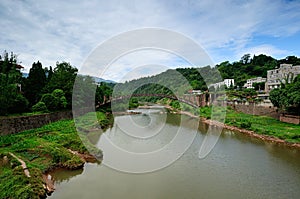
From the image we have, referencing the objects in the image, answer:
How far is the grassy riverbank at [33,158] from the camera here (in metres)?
4.97

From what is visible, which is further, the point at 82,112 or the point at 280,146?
the point at 82,112

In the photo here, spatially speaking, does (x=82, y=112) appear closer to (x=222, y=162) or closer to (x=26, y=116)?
(x=26, y=116)

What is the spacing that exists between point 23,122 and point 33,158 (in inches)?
163

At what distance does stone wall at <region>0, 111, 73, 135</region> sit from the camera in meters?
9.47

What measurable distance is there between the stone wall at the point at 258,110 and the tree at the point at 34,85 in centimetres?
1547

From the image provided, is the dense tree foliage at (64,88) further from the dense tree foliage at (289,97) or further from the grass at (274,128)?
the grass at (274,128)

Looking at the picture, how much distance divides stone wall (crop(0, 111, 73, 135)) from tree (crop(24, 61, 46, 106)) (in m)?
1.89

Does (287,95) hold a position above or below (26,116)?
above

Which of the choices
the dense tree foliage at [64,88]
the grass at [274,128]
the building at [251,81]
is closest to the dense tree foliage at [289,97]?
the dense tree foliage at [64,88]

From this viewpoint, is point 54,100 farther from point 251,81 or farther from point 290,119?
point 251,81

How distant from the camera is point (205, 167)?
7492 millimetres

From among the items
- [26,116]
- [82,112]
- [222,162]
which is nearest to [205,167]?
[222,162]

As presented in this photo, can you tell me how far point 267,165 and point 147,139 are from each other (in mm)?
5290

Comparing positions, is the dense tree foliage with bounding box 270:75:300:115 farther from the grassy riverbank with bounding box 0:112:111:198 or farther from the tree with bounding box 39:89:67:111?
the tree with bounding box 39:89:67:111
